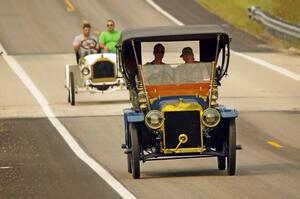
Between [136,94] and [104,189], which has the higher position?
[136,94]

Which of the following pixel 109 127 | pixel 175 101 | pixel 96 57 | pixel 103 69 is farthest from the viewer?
pixel 103 69

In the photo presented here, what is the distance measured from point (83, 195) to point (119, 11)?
3716 cm

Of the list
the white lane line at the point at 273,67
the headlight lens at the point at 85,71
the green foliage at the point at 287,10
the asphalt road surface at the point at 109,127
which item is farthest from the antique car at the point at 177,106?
the green foliage at the point at 287,10

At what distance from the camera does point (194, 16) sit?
48312 millimetres

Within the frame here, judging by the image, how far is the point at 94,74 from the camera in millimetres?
27969

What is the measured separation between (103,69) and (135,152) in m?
13.0

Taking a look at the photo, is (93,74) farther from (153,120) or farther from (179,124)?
(153,120)

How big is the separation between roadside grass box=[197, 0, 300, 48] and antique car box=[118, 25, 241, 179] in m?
26.0

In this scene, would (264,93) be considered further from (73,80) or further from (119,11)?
(119,11)

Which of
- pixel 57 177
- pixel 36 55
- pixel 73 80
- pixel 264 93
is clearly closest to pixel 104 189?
pixel 57 177

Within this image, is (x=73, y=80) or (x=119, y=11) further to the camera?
(x=119, y=11)

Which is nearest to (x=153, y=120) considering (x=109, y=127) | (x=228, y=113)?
(x=228, y=113)

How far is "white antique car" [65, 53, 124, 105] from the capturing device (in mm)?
27844

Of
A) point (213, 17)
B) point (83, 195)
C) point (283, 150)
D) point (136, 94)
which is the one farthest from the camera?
point (213, 17)
